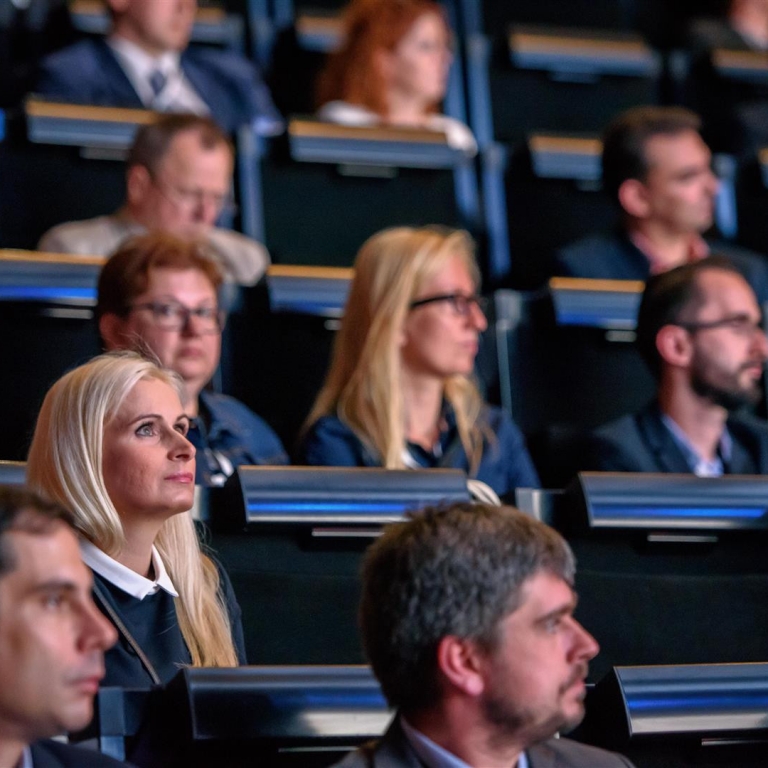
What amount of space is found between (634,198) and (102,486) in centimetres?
71

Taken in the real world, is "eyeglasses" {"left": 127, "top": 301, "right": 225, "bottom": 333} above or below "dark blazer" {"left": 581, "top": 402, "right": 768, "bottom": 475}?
above

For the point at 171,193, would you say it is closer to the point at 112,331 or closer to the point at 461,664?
the point at 112,331

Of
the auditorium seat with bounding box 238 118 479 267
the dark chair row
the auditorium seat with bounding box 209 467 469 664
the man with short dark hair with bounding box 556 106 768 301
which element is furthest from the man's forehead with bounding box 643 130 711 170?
the dark chair row

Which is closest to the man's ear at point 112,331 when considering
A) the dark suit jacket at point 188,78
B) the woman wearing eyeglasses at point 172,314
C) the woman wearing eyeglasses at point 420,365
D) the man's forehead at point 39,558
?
the woman wearing eyeglasses at point 172,314

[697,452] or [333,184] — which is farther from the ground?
[333,184]

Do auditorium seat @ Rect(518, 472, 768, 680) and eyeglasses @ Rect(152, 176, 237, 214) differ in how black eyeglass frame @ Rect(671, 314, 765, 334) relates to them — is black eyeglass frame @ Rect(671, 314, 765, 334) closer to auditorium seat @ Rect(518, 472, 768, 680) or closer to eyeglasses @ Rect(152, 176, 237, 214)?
→ auditorium seat @ Rect(518, 472, 768, 680)

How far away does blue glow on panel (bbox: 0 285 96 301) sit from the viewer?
3.34 ft

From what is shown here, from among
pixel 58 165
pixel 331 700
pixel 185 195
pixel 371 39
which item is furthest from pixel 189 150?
pixel 331 700

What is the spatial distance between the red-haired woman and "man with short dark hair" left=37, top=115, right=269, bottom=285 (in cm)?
27

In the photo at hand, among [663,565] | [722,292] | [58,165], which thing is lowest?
[663,565]

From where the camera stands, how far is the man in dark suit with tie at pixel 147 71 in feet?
4.49

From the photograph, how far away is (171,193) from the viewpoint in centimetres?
115

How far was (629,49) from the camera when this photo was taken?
156 cm

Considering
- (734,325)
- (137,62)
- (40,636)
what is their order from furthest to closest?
1. (137,62)
2. (734,325)
3. (40,636)
